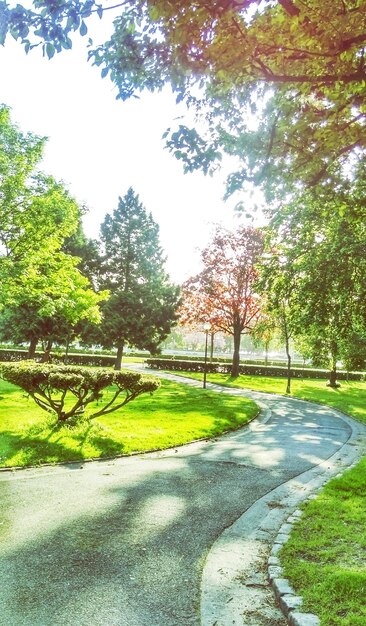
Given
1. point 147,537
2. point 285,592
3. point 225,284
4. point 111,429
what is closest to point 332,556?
point 285,592

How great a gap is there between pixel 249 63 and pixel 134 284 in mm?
39437

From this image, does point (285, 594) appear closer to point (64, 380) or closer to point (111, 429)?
point (64, 380)

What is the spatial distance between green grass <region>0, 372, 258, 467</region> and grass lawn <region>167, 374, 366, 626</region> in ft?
16.7

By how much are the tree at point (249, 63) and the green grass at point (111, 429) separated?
679 cm

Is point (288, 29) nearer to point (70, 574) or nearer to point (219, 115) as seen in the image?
point (219, 115)

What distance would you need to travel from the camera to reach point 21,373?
11086 millimetres

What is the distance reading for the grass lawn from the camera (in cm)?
381

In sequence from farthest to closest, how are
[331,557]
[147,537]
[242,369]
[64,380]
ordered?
[242,369], [64,380], [147,537], [331,557]

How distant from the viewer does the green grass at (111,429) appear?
31.8ft

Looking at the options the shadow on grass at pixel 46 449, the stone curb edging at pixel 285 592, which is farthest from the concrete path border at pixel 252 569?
the shadow on grass at pixel 46 449

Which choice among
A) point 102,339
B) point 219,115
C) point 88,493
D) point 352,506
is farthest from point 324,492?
point 102,339

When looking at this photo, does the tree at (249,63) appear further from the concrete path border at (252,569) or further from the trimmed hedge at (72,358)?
the trimmed hedge at (72,358)

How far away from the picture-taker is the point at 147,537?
543 cm

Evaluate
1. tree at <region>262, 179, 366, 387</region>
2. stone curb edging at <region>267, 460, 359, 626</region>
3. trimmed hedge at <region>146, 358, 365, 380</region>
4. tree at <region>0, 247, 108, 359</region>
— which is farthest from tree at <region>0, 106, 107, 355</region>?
trimmed hedge at <region>146, 358, 365, 380</region>
